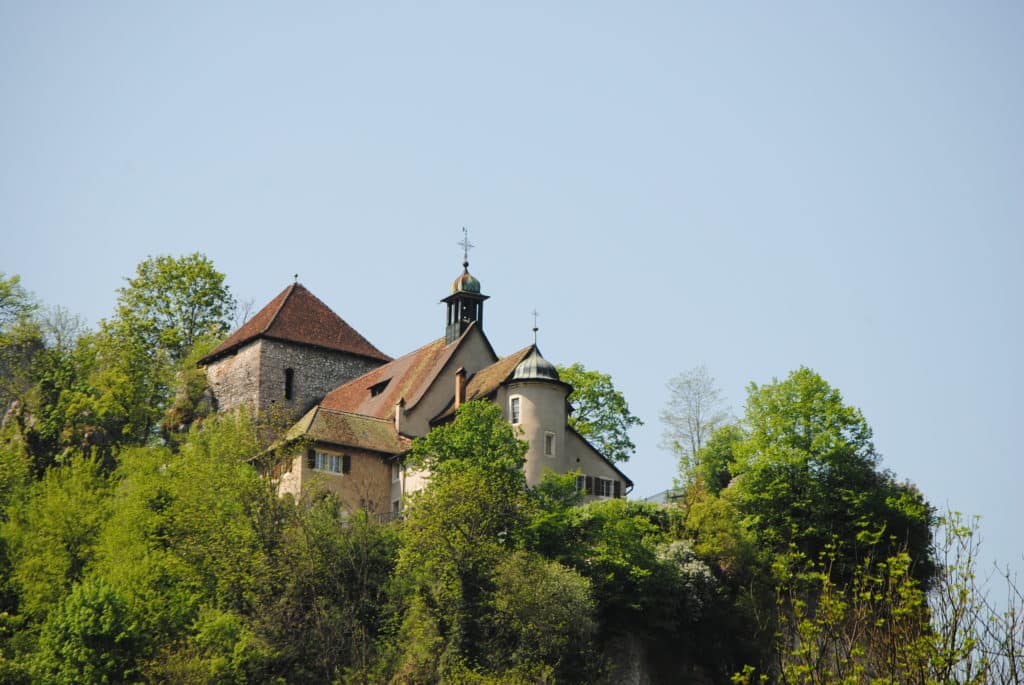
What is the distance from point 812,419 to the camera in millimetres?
57219

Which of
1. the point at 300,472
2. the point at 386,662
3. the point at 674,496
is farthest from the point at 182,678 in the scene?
the point at 674,496

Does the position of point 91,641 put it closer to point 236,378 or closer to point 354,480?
point 354,480

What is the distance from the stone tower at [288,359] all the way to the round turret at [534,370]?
18.1m

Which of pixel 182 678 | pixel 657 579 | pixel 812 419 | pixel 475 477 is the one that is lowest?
pixel 182 678

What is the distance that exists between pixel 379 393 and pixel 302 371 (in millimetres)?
8102

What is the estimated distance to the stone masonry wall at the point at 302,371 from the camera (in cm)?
7025

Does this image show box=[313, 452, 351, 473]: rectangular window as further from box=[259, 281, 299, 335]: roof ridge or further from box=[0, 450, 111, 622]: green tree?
box=[259, 281, 299, 335]: roof ridge

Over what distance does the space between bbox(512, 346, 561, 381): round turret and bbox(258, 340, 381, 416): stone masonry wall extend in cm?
1864

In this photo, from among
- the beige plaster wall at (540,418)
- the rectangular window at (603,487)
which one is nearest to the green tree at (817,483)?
the rectangular window at (603,487)

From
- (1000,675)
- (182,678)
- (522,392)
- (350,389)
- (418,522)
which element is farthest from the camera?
(350,389)

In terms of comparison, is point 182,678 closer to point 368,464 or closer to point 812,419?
point 368,464

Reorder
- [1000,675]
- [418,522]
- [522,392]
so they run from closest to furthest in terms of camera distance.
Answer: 1. [1000,675]
2. [418,522]
3. [522,392]

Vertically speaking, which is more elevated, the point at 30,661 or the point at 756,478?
the point at 756,478

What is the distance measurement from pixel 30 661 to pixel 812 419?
31.8 m
